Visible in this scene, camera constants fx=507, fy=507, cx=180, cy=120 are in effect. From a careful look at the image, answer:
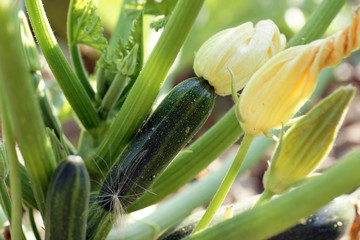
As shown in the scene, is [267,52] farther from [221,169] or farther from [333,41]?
[221,169]

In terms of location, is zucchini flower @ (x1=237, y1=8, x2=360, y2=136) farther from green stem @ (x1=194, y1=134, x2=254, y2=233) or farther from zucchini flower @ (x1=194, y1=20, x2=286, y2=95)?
zucchini flower @ (x1=194, y1=20, x2=286, y2=95)

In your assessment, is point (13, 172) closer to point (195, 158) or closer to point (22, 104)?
point (22, 104)

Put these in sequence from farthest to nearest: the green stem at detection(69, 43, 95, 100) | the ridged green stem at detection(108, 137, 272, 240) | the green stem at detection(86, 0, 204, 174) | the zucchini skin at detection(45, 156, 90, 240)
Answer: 1. the ridged green stem at detection(108, 137, 272, 240)
2. the green stem at detection(69, 43, 95, 100)
3. the green stem at detection(86, 0, 204, 174)
4. the zucchini skin at detection(45, 156, 90, 240)

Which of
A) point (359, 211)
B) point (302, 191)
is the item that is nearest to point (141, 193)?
point (302, 191)

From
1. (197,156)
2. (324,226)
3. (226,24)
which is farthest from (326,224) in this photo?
(226,24)

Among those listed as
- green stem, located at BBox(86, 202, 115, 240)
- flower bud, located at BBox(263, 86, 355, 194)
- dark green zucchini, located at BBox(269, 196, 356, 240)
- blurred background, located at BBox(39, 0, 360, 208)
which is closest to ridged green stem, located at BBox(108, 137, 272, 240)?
green stem, located at BBox(86, 202, 115, 240)

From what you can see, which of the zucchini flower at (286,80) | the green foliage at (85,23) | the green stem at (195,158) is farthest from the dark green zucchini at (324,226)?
the green foliage at (85,23)
